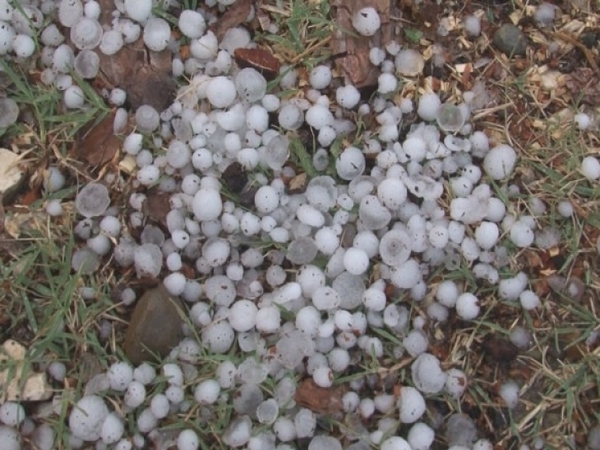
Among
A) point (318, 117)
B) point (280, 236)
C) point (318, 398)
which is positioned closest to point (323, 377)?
point (318, 398)

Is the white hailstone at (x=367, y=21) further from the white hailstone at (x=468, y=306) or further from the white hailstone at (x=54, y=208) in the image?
the white hailstone at (x=54, y=208)

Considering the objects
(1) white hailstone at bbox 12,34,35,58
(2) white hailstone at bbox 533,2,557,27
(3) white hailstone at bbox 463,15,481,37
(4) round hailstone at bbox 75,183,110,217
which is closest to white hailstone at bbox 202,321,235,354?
(4) round hailstone at bbox 75,183,110,217

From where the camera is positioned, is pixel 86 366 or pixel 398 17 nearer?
pixel 86 366

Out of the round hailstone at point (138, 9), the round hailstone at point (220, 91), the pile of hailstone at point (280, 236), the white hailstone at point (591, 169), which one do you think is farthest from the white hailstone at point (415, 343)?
the round hailstone at point (138, 9)

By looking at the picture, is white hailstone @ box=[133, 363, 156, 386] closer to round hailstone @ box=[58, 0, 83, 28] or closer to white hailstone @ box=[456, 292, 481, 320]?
white hailstone @ box=[456, 292, 481, 320]

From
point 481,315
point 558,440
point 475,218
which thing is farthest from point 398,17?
point 558,440

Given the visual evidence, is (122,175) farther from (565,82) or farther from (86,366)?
(565,82)
